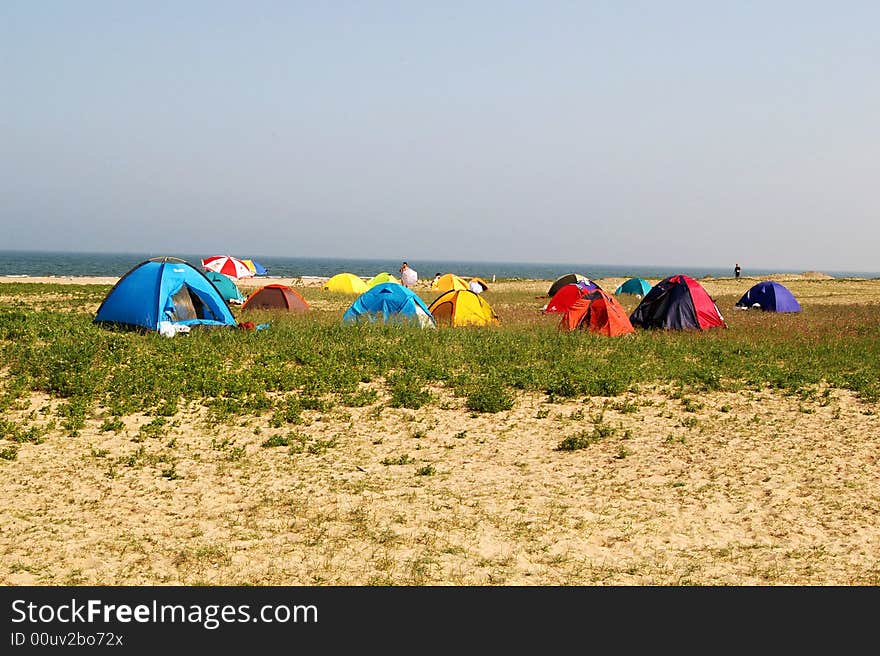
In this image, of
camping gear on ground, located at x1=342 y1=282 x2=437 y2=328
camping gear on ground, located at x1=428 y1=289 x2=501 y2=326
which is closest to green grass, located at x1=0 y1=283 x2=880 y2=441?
camping gear on ground, located at x1=342 y1=282 x2=437 y2=328

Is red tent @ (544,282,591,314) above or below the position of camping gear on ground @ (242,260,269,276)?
below

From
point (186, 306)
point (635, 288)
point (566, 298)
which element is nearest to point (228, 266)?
point (635, 288)

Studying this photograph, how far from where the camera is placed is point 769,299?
32.0m

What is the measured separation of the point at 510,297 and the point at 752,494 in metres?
31.6

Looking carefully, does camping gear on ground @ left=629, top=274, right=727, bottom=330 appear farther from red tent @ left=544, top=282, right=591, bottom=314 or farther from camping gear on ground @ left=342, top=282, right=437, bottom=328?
red tent @ left=544, top=282, right=591, bottom=314

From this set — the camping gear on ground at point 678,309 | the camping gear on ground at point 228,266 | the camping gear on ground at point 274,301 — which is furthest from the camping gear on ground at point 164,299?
the camping gear on ground at point 228,266

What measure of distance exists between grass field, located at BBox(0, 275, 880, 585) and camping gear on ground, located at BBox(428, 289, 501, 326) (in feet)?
18.3

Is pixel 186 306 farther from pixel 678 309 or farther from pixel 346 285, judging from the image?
pixel 346 285

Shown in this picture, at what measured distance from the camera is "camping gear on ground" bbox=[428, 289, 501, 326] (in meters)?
23.2

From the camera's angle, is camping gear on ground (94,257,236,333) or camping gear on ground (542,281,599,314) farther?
camping gear on ground (542,281,599,314)

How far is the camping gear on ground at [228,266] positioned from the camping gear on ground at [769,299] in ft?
116

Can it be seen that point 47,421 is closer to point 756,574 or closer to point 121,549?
point 121,549

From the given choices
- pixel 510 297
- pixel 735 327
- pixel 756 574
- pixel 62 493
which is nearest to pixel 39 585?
pixel 62 493

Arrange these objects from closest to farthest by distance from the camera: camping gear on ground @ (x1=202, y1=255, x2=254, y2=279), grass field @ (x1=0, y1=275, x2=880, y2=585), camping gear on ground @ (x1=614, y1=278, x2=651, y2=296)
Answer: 1. grass field @ (x1=0, y1=275, x2=880, y2=585)
2. camping gear on ground @ (x1=614, y1=278, x2=651, y2=296)
3. camping gear on ground @ (x1=202, y1=255, x2=254, y2=279)
